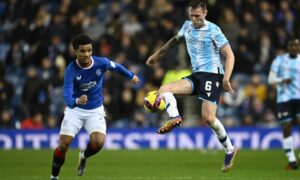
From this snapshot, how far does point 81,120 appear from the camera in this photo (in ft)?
41.0

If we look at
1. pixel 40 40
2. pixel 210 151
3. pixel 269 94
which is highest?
pixel 40 40

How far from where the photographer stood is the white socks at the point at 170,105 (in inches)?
455

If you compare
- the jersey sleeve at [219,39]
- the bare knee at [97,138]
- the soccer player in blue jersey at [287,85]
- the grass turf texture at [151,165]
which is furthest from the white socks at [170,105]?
the soccer player in blue jersey at [287,85]

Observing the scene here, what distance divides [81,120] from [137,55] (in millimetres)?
11102

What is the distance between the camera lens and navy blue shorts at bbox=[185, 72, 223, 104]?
1231 centimetres

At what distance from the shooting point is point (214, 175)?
46.6 ft

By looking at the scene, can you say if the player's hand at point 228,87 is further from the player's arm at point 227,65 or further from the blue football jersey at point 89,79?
the blue football jersey at point 89,79

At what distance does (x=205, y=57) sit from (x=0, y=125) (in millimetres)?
12653

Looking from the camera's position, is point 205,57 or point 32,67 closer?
point 205,57

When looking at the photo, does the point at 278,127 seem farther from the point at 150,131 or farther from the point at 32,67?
the point at 32,67

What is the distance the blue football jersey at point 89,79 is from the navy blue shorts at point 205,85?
3.44 ft

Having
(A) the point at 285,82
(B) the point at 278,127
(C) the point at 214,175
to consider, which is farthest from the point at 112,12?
(C) the point at 214,175

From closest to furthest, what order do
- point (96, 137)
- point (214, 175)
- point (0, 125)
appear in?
point (96, 137), point (214, 175), point (0, 125)

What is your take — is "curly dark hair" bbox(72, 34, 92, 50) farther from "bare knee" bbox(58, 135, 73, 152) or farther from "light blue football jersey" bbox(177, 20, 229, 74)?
"light blue football jersey" bbox(177, 20, 229, 74)
